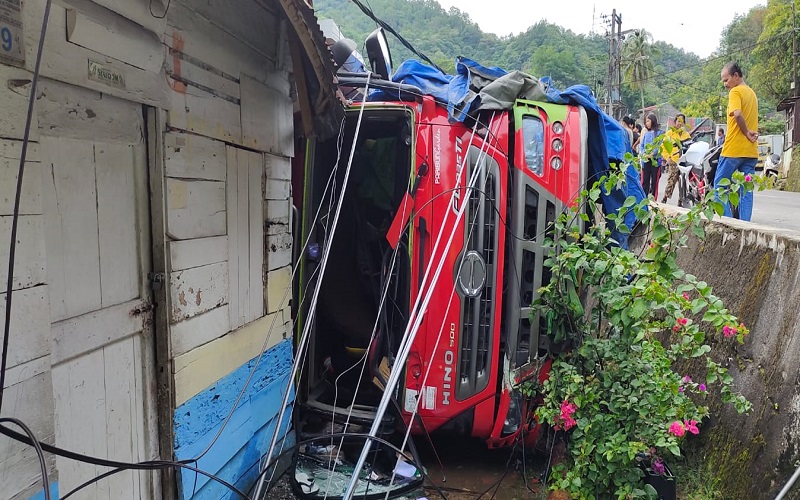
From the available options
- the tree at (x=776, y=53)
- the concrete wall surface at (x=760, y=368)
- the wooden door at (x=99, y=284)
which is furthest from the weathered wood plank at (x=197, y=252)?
the tree at (x=776, y=53)

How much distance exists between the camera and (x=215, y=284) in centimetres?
278

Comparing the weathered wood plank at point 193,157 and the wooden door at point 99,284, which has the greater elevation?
the weathered wood plank at point 193,157

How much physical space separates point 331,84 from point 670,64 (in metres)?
77.9

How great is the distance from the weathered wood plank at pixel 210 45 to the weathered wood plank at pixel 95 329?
48.7 inches

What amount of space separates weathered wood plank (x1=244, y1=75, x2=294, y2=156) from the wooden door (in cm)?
88

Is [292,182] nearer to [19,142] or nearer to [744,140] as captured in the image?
[19,142]

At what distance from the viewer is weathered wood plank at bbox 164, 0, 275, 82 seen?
7.90 feet

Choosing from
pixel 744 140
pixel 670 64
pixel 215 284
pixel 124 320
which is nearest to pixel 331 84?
pixel 215 284

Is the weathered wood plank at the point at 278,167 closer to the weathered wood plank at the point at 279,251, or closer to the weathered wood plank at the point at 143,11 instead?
the weathered wood plank at the point at 279,251

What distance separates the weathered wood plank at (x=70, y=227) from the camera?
1.83 m

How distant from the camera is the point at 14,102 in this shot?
1558mm

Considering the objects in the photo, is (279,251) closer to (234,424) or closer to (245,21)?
(234,424)

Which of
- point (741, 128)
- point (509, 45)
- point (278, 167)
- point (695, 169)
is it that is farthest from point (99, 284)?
point (509, 45)

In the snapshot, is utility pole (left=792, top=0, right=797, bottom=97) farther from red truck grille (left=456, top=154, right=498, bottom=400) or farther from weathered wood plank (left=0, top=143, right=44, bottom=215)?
weathered wood plank (left=0, top=143, right=44, bottom=215)
